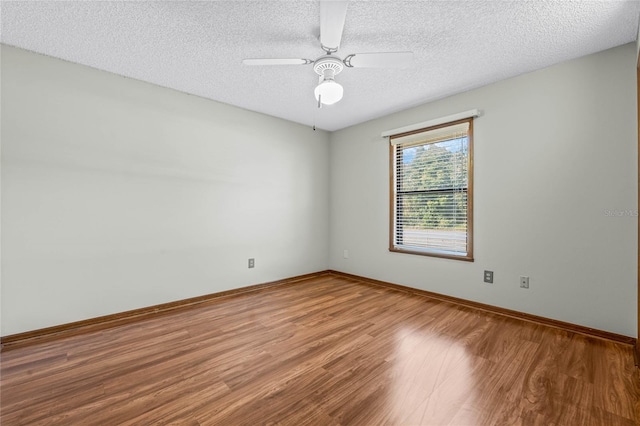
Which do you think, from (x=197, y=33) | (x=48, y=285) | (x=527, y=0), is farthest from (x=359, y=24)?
(x=48, y=285)

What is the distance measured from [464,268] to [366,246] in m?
1.43

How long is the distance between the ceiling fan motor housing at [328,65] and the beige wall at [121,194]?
1.80 metres

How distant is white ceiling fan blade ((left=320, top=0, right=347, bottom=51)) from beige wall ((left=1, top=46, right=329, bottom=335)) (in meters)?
2.11

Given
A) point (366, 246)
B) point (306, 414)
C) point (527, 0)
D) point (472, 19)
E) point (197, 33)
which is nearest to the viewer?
point (306, 414)

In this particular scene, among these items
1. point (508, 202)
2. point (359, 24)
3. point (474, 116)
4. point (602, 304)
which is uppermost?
point (359, 24)

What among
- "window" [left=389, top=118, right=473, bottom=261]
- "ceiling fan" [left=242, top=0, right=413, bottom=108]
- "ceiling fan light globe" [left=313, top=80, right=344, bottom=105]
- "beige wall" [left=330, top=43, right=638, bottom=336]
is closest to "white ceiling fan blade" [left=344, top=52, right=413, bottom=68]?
"ceiling fan" [left=242, top=0, right=413, bottom=108]

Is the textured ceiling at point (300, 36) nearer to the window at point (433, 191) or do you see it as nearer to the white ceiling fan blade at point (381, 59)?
the white ceiling fan blade at point (381, 59)

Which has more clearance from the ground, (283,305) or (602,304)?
(602,304)

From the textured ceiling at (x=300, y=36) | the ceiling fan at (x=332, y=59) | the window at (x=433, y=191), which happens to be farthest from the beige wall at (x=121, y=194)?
the window at (x=433, y=191)

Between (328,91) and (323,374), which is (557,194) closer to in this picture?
(328,91)

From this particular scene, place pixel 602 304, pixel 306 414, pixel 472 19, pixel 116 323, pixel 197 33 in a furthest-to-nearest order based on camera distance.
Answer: pixel 116 323, pixel 602 304, pixel 197 33, pixel 472 19, pixel 306 414

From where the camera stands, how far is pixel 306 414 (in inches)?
55.9

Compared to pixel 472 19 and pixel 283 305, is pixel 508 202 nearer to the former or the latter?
pixel 472 19

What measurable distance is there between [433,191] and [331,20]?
8.08ft
